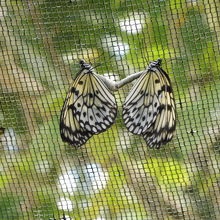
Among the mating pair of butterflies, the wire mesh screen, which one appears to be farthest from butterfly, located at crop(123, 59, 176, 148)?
the wire mesh screen

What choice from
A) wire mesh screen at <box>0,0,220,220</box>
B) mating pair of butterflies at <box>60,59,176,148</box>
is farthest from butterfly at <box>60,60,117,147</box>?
wire mesh screen at <box>0,0,220,220</box>

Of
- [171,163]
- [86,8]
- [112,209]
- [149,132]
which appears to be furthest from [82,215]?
[86,8]

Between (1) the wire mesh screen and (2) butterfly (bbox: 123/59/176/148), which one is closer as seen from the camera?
(2) butterfly (bbox: 123/59/176/148)

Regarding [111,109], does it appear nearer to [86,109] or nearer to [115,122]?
[86,109]

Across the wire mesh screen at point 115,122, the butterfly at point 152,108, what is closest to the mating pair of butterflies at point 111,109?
the butterfly at point 152,108

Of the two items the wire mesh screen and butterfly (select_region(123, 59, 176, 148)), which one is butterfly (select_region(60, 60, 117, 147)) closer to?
butterfly (select_region(123, 59, 176, 148))

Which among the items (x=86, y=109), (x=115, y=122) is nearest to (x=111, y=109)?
(x=86, y=109)
